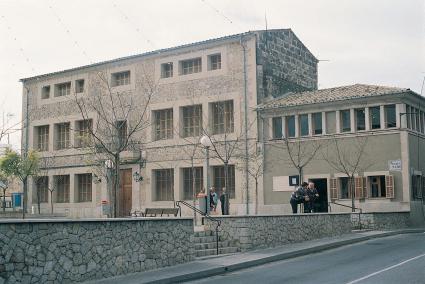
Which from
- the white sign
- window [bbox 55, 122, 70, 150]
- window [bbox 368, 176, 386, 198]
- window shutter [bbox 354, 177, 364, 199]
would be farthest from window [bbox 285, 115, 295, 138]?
window [bbox 55, 122, 70, 150]

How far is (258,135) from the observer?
100.0 feet

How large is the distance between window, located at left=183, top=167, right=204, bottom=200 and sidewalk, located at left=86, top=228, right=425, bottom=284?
1265 centimetres

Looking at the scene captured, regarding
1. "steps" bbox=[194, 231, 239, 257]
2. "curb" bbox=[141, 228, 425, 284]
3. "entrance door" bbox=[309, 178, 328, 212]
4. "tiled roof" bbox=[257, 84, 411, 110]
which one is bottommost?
"curb" bbox=[141, 228, 425, 284]

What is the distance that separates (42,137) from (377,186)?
22632mm

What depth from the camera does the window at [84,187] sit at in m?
36.2

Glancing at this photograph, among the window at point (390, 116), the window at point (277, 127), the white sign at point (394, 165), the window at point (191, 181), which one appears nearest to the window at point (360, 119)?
the window at point (390, 116)

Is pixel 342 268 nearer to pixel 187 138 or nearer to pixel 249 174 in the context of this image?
pixel 249 174

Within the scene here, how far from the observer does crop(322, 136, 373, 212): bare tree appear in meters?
27.5

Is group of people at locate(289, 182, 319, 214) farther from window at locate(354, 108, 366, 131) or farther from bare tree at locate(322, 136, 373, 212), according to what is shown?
window at locate(354, 108, 366, 131)

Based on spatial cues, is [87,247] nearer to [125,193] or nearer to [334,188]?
[334,188]

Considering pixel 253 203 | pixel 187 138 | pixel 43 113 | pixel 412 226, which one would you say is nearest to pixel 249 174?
pixel 253 203

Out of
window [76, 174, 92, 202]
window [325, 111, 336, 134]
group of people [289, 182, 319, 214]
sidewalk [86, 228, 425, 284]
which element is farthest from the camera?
window [76, 174, 92, 202]

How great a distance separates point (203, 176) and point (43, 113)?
13.2 m

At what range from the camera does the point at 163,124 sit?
1330 inches
